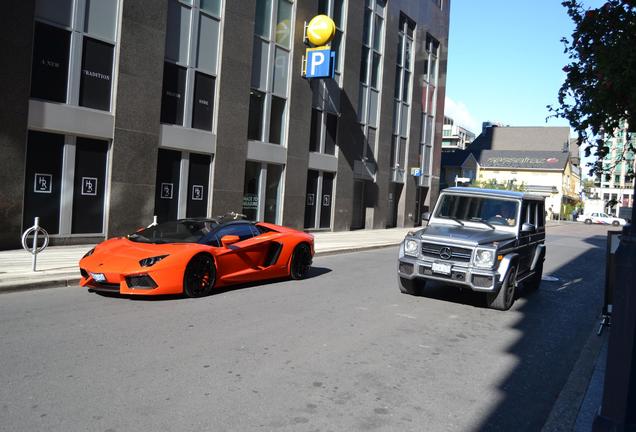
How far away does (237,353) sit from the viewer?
5.80m

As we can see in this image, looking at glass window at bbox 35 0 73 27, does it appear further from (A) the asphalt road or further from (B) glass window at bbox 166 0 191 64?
(A) the asphalt road

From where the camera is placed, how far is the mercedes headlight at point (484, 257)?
8617mm

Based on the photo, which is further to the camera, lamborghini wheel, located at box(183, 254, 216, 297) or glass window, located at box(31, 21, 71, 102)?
glass window, located at box(31, 21, 71, 102)

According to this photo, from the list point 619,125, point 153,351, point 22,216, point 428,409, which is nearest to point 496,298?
point 619,125

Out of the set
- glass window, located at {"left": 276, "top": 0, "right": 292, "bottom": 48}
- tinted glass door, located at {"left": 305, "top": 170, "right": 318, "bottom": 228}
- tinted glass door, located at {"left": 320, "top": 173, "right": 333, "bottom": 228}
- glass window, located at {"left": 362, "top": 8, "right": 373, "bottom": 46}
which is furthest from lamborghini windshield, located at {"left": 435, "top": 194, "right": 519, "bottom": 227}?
glass window, located at {"left": 362, "top": 8, "right": 373, "bottom": 46}

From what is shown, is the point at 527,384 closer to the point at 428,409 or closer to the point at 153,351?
the point at 428,409

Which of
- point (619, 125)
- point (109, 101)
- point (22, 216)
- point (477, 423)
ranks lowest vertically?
point (477, 423)

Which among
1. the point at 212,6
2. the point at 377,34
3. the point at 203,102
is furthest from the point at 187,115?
the point at 377,34

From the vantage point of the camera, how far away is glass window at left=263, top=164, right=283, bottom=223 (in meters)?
20.0

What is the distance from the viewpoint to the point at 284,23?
2034 centimetres

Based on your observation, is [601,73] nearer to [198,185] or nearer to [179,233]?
[179,233]

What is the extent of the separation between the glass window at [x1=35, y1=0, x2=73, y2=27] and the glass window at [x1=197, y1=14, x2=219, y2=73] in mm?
4196

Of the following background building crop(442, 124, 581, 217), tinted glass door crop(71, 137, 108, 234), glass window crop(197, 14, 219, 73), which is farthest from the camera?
→ background building crop(442, 124, 581, 217)

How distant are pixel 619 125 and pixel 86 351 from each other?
5.81 m
